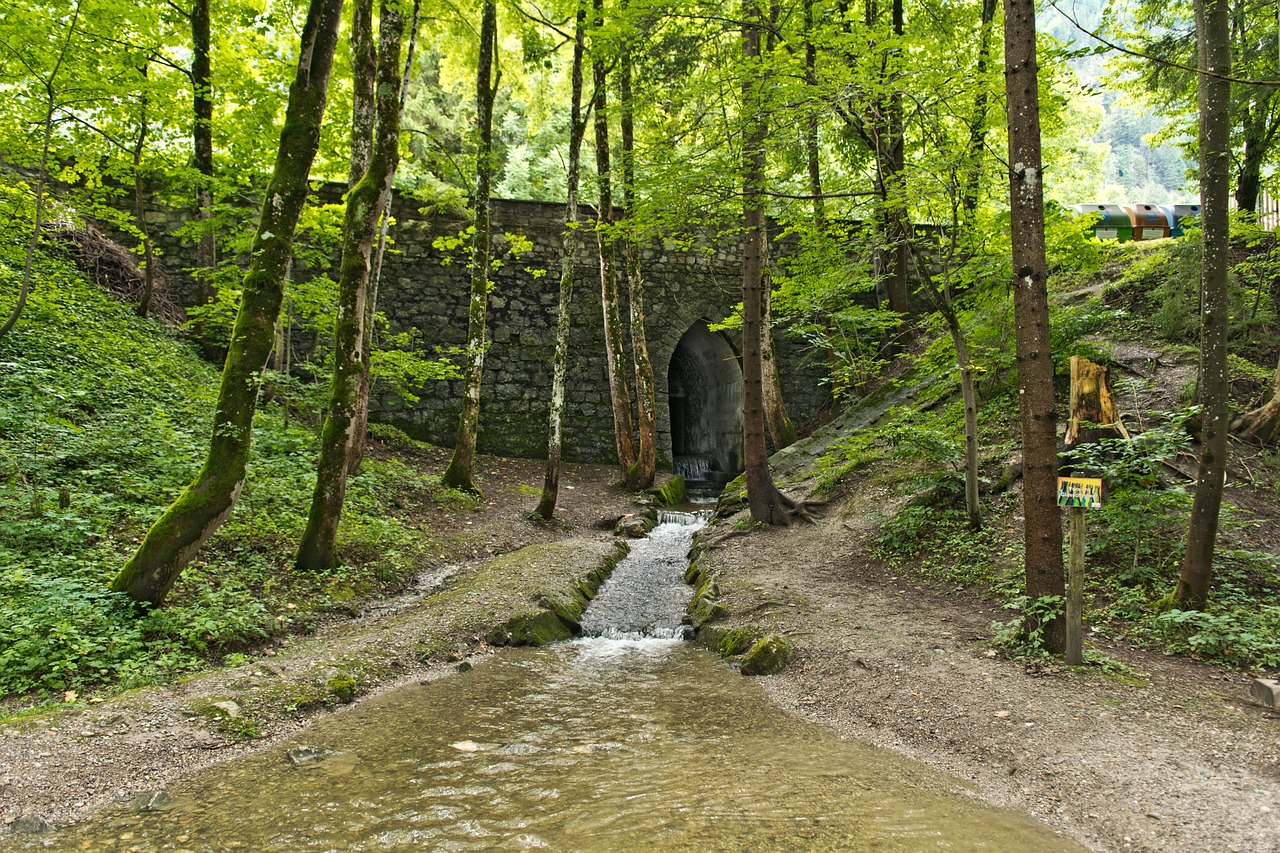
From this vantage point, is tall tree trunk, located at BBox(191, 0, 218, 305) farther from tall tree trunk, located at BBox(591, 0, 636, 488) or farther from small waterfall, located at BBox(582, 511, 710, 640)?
small waterfall, located at BBox(582, 511, 710, 640)

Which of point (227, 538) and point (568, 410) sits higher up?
point (568, 410)

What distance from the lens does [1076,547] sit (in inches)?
145

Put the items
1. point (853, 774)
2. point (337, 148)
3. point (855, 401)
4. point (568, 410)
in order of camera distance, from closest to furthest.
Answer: point (853, 774), point (337, 148), point (855, 401), point (568, 410)

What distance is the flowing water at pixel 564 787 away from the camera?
2.51 m

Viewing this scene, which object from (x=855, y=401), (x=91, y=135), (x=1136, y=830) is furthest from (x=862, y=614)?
(x=91, y=135)

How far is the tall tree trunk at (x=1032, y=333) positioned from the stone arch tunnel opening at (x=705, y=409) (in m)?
9.81

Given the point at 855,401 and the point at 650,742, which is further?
the point at 855,401

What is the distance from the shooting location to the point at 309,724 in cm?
362

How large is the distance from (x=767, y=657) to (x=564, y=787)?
213 cm

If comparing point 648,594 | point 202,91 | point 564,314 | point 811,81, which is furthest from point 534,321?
point 811,81

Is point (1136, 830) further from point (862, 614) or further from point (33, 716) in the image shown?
point (33, 716)

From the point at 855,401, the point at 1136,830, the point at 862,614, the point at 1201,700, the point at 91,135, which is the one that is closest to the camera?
the point at 1136,830

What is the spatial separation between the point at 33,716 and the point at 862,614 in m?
5.11

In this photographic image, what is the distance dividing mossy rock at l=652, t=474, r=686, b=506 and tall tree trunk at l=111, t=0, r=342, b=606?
24.3ft
